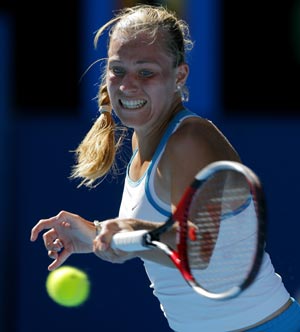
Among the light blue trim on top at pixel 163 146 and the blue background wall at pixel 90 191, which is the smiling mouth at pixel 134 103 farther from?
the blue background wall at pixel 90 191

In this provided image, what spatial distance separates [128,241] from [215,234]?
10.8 inches

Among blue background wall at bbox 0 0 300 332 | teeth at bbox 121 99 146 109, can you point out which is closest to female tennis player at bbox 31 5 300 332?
teeth at bbox 121 99 146 109

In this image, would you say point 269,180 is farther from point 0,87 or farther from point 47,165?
point 0,87

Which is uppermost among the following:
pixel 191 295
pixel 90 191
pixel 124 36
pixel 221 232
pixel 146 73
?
pixel 124 36

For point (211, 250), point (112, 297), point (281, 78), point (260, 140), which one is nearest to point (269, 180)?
point (260, 140)

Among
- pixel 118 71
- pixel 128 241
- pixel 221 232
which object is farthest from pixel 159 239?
pixel 118 71

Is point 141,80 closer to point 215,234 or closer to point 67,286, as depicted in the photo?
point 215,234

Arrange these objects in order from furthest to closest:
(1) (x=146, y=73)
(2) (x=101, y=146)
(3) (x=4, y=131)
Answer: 1. (3) (x=4, y=131)
2. (2) (x=101, y=146)
3. (1) (x=146, y=73)

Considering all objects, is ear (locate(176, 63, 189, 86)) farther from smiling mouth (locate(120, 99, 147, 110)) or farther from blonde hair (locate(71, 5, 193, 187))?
smiling mouth (locate(120, 99, 147, 110))

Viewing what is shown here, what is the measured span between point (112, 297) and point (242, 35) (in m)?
1.77

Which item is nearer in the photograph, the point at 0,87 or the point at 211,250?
the point at 211,250

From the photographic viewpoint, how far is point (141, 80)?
10.9 ft

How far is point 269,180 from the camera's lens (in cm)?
587

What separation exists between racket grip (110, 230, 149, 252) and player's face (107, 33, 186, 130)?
0.61m
